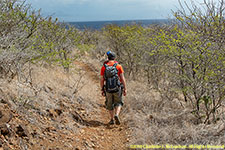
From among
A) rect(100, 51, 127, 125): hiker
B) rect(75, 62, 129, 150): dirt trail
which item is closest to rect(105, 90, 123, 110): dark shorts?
rect(100, 51, 127, 125): hiker

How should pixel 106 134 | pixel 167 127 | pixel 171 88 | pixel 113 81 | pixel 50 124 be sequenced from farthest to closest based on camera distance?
pixel 171 88
pixel 113 81
pixel 106 134
pixel 167 127
pixel 50 124

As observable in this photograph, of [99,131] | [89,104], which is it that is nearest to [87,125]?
[99,131]

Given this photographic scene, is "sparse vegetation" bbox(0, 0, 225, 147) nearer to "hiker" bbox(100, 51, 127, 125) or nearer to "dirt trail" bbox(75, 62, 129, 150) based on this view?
"dirt trail" bbox(75, 62, 129, 150)

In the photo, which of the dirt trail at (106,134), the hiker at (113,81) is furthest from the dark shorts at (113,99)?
the dirt trail at (106,134)

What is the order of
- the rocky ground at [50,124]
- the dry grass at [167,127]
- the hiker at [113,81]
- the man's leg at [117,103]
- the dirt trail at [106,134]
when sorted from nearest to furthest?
1. the rocky ground at [50,124]
2. the dry grass at [167,127]
3. the dirt trail at [106,134]
4. the hiker at [113,81]
5. the man's leg at [117,103]

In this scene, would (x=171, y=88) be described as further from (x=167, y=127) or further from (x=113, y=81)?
(x=113, y=81)

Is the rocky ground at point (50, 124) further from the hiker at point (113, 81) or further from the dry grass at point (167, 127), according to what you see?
the hiker at point (113, 81)

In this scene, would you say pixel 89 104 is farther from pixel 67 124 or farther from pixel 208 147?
pixel 208 147

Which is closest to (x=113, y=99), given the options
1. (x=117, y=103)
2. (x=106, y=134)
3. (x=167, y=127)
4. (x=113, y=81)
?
(x=117, y=103)

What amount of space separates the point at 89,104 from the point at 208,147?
12.7ft

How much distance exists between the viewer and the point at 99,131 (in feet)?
15.3

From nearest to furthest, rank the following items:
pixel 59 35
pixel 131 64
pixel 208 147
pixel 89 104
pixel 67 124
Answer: pixel 208 147, pixel 67 124, pixel 89 104, pixel 59 35, pixel 131 64

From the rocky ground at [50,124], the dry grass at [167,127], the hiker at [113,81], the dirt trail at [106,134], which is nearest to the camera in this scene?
the rocky ground at [50,124]

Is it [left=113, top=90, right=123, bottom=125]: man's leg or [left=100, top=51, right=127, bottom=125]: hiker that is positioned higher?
[left=100, top=51, right=127, bottom=125]: hiker
